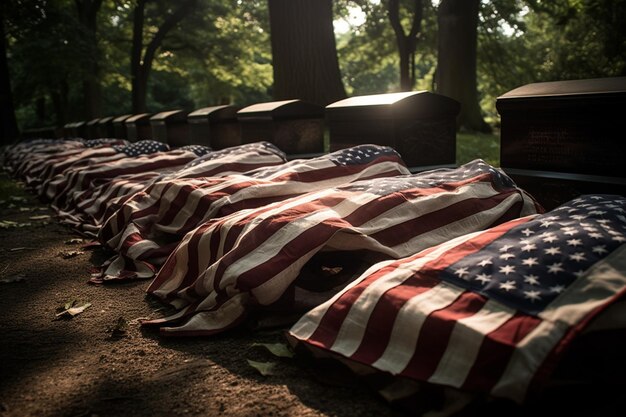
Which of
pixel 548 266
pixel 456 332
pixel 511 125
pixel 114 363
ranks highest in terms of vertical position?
pixel 511 125

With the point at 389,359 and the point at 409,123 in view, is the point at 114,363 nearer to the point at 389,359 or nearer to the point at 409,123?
the point at 389,359

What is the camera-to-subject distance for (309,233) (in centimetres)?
268

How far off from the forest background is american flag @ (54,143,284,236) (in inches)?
127

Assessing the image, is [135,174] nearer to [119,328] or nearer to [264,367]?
[119,328]

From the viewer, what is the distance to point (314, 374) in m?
2.05

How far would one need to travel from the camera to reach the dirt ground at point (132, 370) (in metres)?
1.89

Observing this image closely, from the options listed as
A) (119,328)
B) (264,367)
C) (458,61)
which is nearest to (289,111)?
(119,328)

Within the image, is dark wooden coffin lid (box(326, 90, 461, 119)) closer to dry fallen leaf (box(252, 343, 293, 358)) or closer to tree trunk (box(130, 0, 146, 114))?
dry fallen leaf (box(252, 343, 293, 358))

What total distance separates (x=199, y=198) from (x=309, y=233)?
145 cm

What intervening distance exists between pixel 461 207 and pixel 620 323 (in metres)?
1.42

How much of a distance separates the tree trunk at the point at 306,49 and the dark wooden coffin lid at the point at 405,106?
337cm

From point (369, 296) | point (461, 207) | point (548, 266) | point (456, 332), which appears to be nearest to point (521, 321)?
point (456, 332)

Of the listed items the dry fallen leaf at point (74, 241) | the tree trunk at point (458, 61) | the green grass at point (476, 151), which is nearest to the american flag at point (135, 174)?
the dry fallen leaf at point (74, 241)

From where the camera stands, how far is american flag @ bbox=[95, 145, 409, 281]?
146 inches
